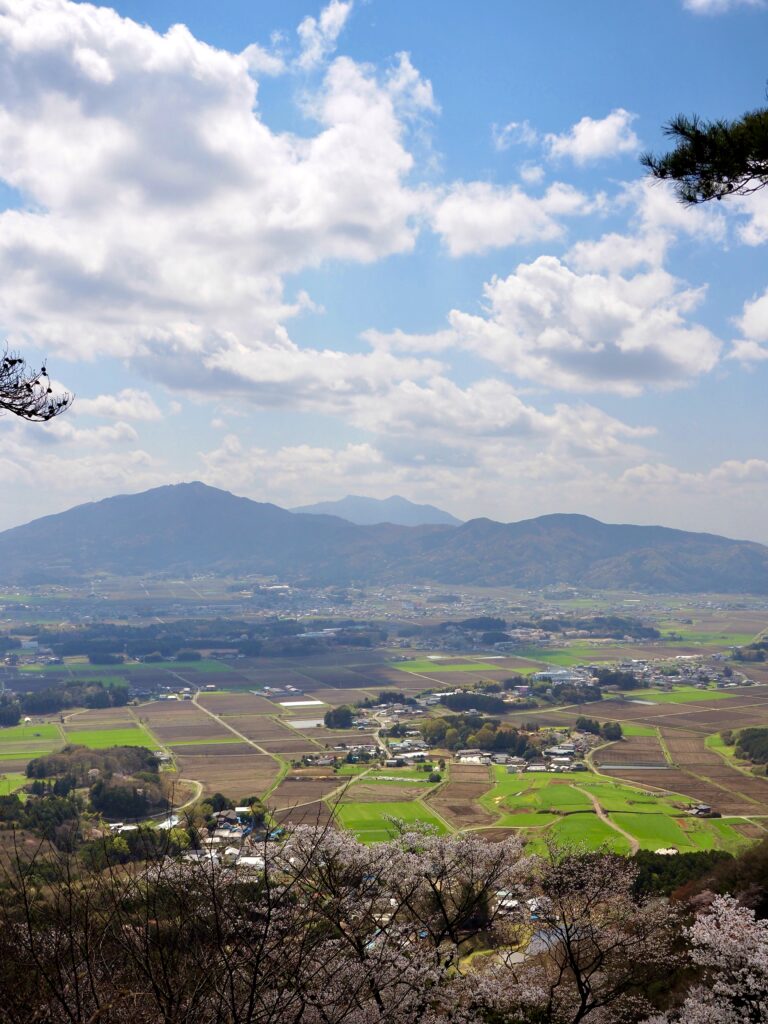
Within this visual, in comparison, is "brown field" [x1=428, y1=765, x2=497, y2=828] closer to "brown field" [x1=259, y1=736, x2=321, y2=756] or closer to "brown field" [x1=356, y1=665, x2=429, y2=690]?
"brown field" [x1=259, y1=736, x2=321, y2=756]

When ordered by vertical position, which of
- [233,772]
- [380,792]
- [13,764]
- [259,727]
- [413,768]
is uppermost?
[380,792]

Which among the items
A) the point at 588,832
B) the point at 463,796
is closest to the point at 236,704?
the point at 463,796

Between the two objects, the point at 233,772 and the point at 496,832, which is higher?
the point at 496,832

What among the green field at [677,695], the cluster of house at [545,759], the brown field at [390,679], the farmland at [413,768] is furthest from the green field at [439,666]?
the cluster of house at [545,759]

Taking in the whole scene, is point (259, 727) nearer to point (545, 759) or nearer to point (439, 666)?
point (545, 759)

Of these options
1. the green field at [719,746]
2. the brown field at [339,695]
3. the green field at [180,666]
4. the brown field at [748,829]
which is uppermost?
the brown field at [748,829]

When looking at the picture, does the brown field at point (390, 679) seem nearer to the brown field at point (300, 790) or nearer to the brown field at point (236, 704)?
the brown field at point (236, 704)
